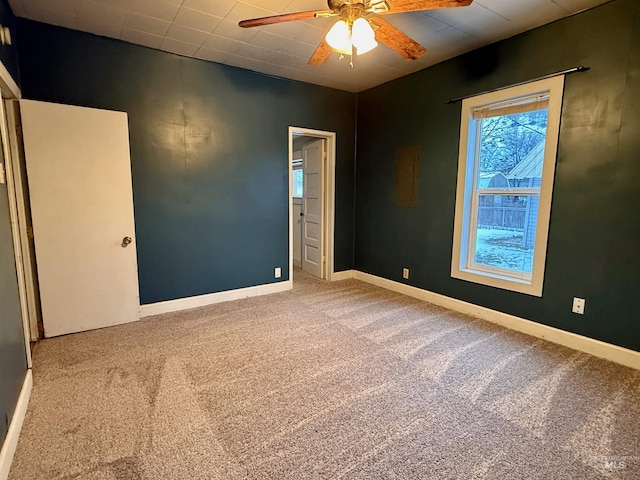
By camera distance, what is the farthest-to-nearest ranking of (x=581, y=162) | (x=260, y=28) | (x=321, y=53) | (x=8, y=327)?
(x=260, y=28) → (x=581, y=162) → (x=321, y=53) → (x=8, y=327)

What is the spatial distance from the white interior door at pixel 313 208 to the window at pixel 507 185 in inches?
77.5

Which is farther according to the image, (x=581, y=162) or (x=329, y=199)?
(x=329, y=199)

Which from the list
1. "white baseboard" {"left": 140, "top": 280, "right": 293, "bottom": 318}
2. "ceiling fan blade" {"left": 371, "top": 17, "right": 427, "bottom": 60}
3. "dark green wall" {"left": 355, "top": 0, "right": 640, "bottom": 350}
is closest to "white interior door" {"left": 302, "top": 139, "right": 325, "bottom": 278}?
"white baseboard" {"left": 140, "top": 280, "right": 293, "bottom": 318}

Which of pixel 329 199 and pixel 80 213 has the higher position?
pixel 329 199

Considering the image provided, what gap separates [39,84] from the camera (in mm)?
2699

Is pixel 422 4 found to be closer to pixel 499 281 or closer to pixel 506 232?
pixel 506 232

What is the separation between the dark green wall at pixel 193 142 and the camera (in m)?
2.84

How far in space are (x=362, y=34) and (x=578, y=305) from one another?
270cm

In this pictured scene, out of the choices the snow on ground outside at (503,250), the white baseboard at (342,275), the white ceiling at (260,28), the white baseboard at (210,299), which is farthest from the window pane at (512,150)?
the white baseboard at (210,299)

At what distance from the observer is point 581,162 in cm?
253

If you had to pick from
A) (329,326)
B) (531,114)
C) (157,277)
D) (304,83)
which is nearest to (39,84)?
(157,277)

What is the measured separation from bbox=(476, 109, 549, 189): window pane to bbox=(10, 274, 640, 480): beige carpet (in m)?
1.49

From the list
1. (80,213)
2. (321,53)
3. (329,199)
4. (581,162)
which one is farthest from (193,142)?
(581,162)

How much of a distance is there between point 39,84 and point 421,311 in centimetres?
421
